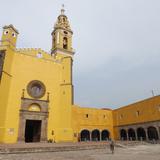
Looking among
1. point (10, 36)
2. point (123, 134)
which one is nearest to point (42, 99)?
point (10, 36)

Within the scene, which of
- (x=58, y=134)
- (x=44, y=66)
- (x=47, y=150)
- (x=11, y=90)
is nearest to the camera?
(x=47, y=150)

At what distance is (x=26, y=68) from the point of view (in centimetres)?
2392

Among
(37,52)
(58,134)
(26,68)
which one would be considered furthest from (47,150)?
(37,52)

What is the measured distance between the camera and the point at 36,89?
24.0 metres

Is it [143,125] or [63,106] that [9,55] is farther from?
[143,125]

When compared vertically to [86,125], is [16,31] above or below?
above

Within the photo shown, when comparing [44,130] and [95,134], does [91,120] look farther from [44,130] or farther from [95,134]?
[44,130]

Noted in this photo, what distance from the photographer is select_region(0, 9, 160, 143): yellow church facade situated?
21125mm

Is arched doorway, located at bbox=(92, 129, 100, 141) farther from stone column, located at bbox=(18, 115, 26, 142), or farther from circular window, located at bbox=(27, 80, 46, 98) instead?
stone column, located at bbox=(18, 115, 26, 142)

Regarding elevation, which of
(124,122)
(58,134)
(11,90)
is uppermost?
(11,90)

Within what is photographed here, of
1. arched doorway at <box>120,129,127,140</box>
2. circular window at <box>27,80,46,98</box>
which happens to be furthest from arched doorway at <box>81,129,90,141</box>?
circular window at <box>27,80,46,98</box>

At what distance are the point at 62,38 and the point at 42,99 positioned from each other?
1190 cm

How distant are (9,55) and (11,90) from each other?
14.6ft

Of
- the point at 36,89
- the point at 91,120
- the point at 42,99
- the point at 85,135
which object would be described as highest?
the point at 36,89
